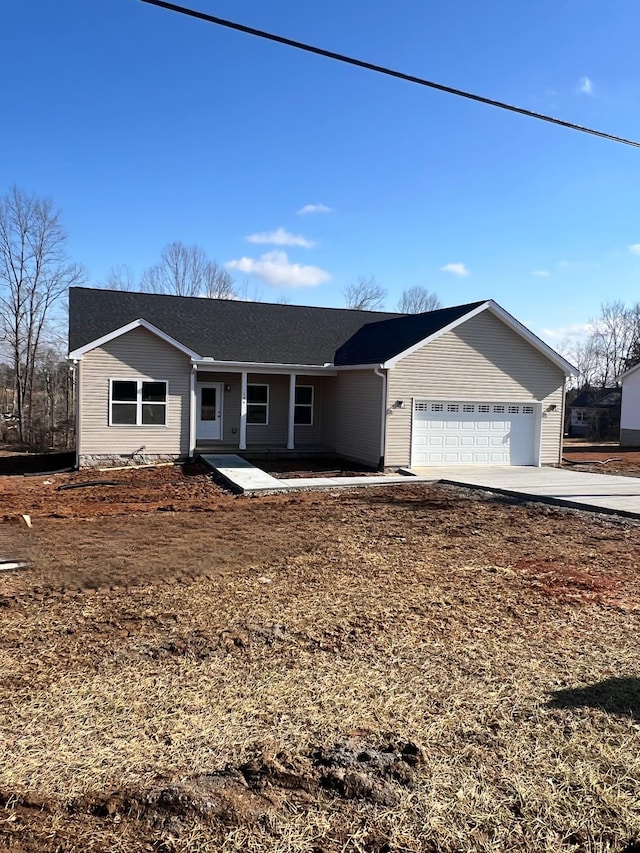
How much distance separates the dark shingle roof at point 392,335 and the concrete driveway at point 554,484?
11.7ft

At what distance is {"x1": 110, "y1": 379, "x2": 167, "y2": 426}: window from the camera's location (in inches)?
679

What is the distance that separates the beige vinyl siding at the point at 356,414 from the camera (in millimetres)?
17547

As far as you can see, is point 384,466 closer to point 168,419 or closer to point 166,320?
point 168,419

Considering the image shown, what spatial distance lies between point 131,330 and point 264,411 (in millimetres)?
5094

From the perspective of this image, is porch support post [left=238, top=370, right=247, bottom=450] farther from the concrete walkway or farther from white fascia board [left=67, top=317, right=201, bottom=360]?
the concrete walkway

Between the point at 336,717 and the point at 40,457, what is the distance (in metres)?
19.3

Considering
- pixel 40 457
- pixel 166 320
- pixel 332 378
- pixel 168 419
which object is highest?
pixel 166 320

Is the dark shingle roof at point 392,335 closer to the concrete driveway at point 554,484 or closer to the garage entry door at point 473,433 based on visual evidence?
the garage entry door at point 473,433

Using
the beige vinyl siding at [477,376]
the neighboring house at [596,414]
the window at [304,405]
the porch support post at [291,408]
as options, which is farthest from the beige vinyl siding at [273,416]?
the neighboring house at [596,414]

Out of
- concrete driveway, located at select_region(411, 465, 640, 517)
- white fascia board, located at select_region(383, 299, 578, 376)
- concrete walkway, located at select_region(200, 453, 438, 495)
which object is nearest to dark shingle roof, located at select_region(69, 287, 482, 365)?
white fascia board, located at select_region(383, 299, 578, 376)

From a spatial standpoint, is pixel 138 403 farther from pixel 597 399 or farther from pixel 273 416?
pixel 597 399

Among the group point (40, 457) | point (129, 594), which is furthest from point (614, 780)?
point (40, 457)

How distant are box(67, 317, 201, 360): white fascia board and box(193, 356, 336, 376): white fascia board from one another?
436 millimetres

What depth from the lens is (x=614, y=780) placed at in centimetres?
321
